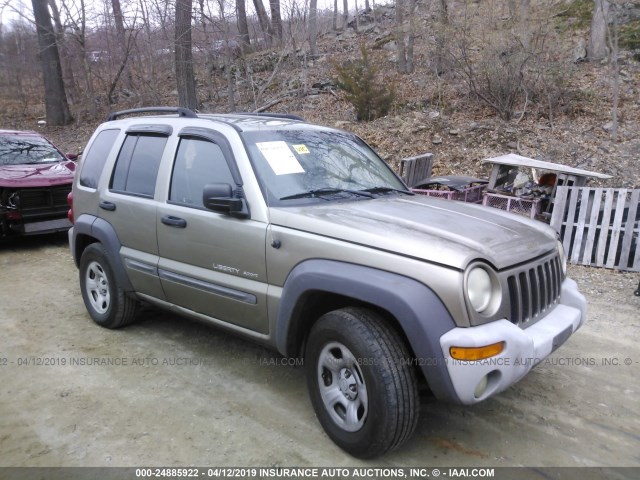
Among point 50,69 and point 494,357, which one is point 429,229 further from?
point 50,69

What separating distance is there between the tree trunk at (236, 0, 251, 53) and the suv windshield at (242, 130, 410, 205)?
1023 centimetres

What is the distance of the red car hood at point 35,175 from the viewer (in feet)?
24.8

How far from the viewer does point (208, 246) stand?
3.66 metres

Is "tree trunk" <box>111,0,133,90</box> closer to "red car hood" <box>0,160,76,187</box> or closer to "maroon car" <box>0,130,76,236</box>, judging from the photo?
"maroon car" <box>0,130,76,236</box>

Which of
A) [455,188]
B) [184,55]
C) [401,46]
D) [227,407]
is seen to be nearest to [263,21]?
[401,46]

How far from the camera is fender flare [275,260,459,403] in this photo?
258 centimetres

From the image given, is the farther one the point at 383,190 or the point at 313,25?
the point at 313,25

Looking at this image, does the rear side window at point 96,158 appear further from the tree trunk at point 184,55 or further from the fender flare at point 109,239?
the tree trunk at point 184,55

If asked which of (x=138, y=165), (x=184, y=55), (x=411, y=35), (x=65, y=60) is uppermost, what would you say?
(x=411, y=35)

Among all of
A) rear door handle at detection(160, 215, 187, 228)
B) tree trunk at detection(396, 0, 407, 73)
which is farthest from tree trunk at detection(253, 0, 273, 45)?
rear door handle at detection(160, 215, 187, 228)

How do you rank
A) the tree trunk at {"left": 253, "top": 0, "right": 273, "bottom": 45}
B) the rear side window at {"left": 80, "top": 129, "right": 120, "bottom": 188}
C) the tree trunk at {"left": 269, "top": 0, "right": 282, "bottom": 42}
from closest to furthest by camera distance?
the rear side window at {"left": 80, "top": 129, "right": 120, "bottom": 188}
the tree trunk at {"left": 269, "top": 0, "right": 282, "bottom": 42}
the tree trunk at {"left": 253, "top": 0, "right": 273, "bottom": 45}

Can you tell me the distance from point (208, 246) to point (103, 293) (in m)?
1.79

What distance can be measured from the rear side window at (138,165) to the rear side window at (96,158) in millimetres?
286

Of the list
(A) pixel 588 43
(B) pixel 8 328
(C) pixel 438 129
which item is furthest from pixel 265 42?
(B) pixel 8 328
